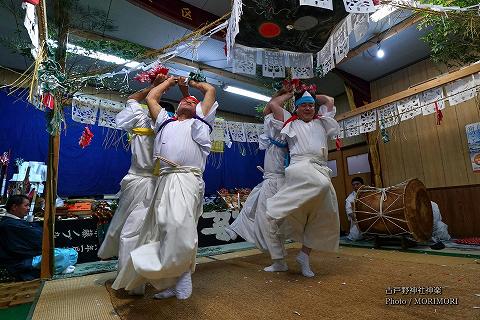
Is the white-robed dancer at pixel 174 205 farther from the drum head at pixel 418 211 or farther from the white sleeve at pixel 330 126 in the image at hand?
the drum head at pixel 418 211

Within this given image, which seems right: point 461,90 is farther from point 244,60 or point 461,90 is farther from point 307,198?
point 307,198

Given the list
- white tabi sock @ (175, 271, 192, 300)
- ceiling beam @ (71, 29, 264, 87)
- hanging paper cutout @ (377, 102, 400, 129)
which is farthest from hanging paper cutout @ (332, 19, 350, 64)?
ceiling beam @ (71, 29, 264, 87)

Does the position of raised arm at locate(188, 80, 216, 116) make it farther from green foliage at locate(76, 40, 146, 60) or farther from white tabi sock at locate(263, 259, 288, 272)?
green foliage at locate(76, 40, 146, 60)

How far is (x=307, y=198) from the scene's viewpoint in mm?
2641

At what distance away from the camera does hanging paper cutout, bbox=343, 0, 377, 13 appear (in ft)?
9.37

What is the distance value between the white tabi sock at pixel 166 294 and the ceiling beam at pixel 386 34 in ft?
19.0

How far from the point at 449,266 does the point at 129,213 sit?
331cm

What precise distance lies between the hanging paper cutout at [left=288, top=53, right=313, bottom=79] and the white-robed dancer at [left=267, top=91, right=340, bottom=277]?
1.53 metres

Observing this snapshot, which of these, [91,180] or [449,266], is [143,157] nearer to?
[449,266]

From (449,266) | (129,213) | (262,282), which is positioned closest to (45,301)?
(129,213)

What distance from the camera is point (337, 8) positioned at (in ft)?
12.5

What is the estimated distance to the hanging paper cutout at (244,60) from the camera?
166 inches

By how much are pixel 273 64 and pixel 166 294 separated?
11.7 feet

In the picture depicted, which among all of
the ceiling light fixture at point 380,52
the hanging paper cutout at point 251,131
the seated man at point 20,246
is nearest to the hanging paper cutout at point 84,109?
the seated man at point 20,246
